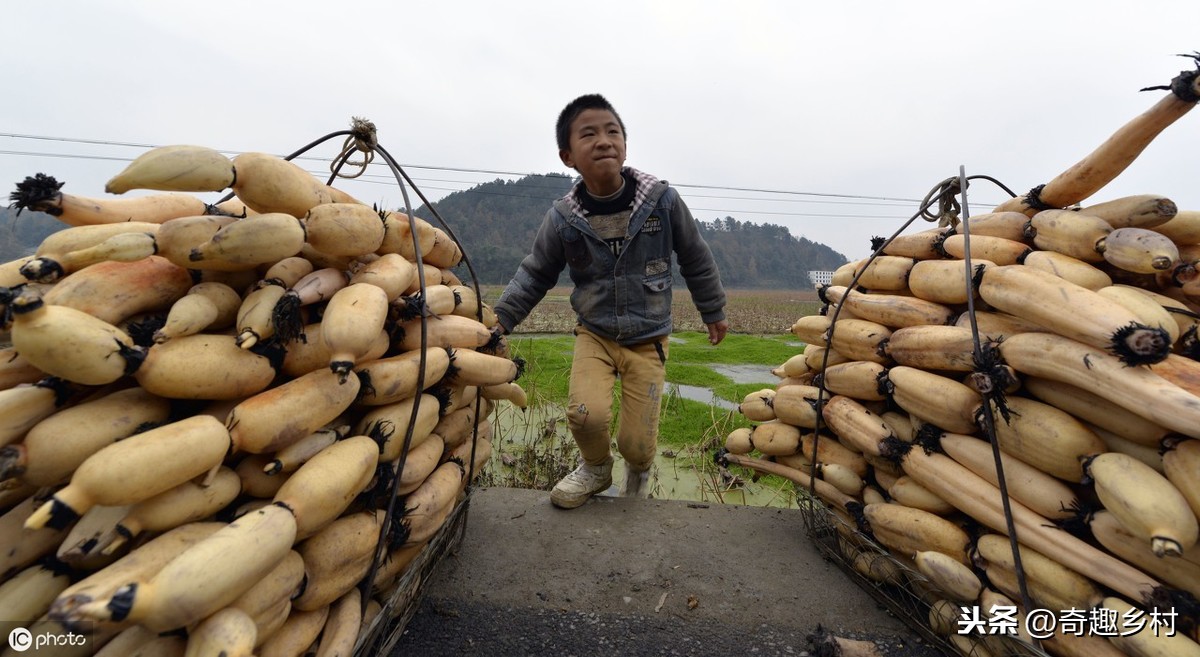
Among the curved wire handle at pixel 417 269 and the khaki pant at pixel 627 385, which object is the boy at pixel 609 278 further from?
the curved wire handle at pixel 417 269

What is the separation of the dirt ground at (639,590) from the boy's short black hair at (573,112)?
2.07 metres

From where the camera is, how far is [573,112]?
2.97 meters

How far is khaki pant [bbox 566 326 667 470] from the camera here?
293cm

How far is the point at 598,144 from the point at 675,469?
2856mm

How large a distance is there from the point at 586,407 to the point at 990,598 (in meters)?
1.84

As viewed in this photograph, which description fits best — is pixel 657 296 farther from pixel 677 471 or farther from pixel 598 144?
pixel 677 471

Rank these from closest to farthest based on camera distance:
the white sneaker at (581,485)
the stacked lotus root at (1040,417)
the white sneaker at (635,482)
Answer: the stacked lotus root at (1040,417) → the white sneaker at (581,485) → the white sneaker at (635,482)

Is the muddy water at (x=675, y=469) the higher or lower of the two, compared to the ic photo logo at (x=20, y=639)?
lower

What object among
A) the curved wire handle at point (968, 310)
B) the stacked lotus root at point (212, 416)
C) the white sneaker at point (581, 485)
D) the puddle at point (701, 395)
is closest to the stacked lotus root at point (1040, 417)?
the curved wire handle at point (968, 310)

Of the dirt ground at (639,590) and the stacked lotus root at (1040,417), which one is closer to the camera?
the stacked lotus root at (1040,417)

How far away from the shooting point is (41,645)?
1.02 meters

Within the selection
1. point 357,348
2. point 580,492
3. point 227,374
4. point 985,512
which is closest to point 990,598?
point 985,512

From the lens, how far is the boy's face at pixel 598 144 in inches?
110

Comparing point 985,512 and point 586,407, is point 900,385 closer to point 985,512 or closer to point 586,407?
point 985,512
